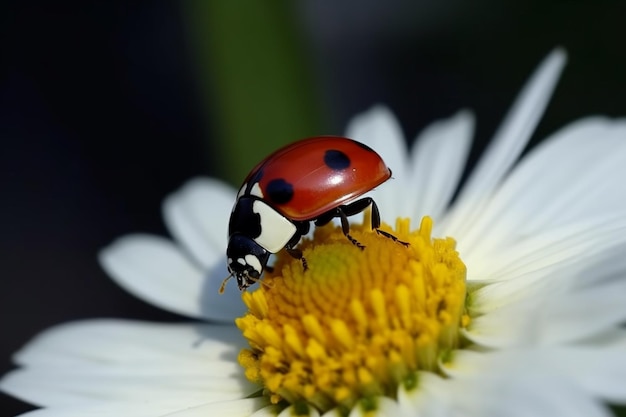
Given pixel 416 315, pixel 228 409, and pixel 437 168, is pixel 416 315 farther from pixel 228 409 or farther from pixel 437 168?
pixel 437 168

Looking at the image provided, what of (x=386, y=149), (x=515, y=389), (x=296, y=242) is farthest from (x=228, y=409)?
(x=386, y=149)

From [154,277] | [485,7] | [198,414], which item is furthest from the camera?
[485,7]

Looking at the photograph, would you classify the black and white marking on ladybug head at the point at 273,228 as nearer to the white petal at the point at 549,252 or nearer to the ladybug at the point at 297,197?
the ladybug at the point at 297,197

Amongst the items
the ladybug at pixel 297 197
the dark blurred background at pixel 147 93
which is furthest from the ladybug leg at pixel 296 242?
the dark blurred background at pixel 147 93

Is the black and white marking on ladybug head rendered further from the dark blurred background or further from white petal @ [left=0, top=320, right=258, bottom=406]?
the dark blurred background

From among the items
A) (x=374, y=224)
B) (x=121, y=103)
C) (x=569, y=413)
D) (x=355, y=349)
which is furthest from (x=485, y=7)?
(x=569, y=413)

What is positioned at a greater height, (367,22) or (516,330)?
(367,22)

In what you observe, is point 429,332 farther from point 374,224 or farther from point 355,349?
point 374,224

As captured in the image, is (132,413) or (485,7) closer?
(132,413)
